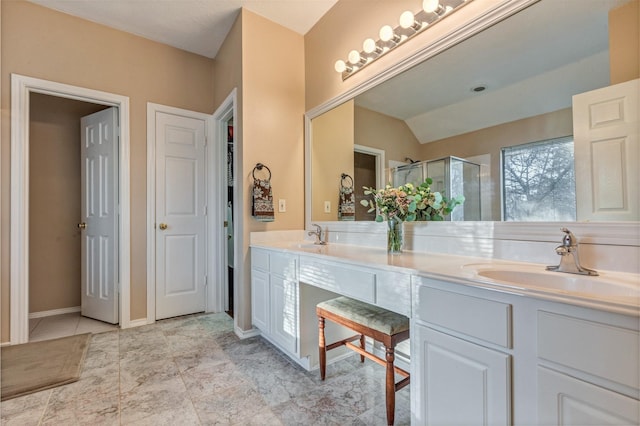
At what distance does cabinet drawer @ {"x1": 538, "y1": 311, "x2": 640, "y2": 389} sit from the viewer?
671 mm

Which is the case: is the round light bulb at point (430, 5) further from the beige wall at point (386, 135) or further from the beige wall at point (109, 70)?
the beige wall at point (109, 70)

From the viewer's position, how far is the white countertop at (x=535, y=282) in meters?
0.72

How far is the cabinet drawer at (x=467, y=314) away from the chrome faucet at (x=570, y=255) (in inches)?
15.4

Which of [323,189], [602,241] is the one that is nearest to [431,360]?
[602,241]

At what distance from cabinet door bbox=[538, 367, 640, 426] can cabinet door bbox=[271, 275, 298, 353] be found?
132cm

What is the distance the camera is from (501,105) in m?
1.40

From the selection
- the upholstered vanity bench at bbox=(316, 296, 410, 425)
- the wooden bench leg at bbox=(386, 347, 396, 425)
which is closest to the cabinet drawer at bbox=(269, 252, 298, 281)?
the upholstered vanity bench at bbox=(316, 296, 410, 425)

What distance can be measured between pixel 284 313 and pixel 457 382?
121cm

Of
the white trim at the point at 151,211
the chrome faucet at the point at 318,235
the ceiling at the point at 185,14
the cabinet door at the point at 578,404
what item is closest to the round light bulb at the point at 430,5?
the ceiling at the point at 185,14

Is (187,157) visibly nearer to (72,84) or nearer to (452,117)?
(72,84)

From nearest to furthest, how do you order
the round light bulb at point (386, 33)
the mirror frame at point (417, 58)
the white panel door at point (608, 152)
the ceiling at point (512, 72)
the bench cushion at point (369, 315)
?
the white panel door at point (608, 152)
the ceiling at point (512, 72)
the mirror frame at point (417, 58)
the bench cushion at point (369, 315)
the round light bulb at point (386, 33)

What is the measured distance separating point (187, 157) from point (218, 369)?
204 centimetres

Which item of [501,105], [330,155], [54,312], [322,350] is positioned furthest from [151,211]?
[501,105]

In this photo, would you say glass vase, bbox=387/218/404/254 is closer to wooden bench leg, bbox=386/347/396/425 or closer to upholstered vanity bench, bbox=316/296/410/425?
upholstered vanity bench, bbox=316/296/410/425
